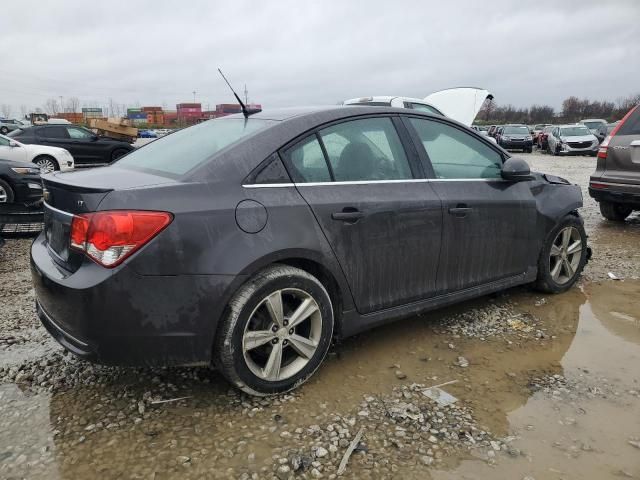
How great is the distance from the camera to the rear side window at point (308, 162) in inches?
110

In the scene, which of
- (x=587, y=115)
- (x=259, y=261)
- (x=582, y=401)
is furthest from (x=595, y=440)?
(x=587, y=115)

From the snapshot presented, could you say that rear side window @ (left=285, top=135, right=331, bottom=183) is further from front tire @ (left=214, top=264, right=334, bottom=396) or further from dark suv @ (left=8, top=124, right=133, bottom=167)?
dark suv @ (left=8, top=124, right=133, bottom=167)

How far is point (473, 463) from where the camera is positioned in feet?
7.32

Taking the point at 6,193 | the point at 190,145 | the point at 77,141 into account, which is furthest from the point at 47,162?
the point at 190,145

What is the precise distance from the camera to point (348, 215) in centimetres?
285

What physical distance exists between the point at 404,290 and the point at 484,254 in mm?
775

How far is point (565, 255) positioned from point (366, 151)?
227 centimetres

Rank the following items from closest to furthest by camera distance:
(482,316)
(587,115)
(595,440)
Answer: (595,440) → (482,316) → (587,115)

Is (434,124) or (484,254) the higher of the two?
(434,124)

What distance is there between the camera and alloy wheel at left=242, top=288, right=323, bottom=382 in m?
2.61

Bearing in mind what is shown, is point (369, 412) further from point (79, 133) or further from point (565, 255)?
point (79, 133)

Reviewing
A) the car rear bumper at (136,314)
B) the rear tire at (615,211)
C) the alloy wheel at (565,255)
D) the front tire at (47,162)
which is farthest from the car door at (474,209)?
the front tire at (47,162)

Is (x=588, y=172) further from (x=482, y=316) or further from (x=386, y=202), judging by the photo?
(x=386, y=202)

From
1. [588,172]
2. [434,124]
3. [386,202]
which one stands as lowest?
[588,172]
